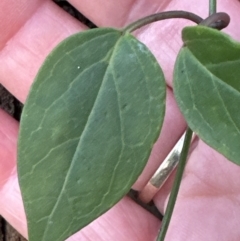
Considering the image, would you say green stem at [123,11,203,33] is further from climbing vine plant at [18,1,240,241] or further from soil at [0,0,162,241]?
soil at [0,0,162,241]

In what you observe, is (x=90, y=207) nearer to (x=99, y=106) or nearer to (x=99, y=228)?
(x=99, y=106)

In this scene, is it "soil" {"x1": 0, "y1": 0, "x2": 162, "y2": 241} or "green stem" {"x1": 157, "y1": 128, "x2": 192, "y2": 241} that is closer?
"green stem" {"x1": 157, "y1": 128, "x2": 192, "y2": 241}

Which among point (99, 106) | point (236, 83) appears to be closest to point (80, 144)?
point (99, 106)

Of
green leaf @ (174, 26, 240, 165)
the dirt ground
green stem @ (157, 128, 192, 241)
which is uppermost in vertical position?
green leaf @ (174, 26, 240, 165)

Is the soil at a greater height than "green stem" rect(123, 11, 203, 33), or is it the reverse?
"green stem" rect(123, 11, 203, 33)

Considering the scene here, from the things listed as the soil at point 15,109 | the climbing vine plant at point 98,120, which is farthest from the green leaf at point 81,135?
the soil at point 15,109

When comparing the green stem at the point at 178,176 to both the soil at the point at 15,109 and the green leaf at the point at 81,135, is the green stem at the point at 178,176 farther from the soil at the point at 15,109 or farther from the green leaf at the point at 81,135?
the soil at the point at 15,109

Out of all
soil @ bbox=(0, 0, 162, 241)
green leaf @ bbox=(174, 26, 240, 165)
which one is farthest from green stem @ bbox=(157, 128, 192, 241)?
soil @ bbox=(0, 0, 162, 241)
